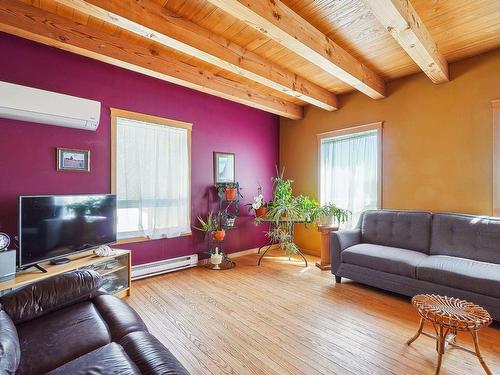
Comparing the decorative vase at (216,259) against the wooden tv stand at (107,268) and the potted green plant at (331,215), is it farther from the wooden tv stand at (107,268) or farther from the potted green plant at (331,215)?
the potted green plant at (331,215)

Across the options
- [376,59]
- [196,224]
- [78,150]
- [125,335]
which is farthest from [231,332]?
[376,59]

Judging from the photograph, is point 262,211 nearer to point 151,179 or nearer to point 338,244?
point 338,244

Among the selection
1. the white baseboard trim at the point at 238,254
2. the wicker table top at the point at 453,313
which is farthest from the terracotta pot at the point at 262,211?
the wicker table top at the point at 453,313

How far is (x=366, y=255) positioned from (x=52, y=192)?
11.4ft

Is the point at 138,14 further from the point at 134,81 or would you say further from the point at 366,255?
the point at 366,255

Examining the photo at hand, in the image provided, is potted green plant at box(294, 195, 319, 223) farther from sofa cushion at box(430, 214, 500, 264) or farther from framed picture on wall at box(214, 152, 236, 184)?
Result: sofa cushion at box(430, 214, 500, 264)

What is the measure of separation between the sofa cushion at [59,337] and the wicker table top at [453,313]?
1933 mm

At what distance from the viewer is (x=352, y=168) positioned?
405 centimetres

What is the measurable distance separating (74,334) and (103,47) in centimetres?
246

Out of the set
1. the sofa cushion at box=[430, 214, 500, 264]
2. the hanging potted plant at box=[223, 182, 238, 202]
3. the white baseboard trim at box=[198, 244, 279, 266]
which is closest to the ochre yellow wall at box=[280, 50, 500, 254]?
the sofa cushion at box=[430, 214, 500, 264]

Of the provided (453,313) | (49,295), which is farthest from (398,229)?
(49,295)

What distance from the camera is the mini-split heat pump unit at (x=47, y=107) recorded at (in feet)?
7.48

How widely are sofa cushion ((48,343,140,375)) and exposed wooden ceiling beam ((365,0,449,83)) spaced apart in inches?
97.9

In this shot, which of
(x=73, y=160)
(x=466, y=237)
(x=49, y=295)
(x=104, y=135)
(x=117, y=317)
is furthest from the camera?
(x=104, y=135)
